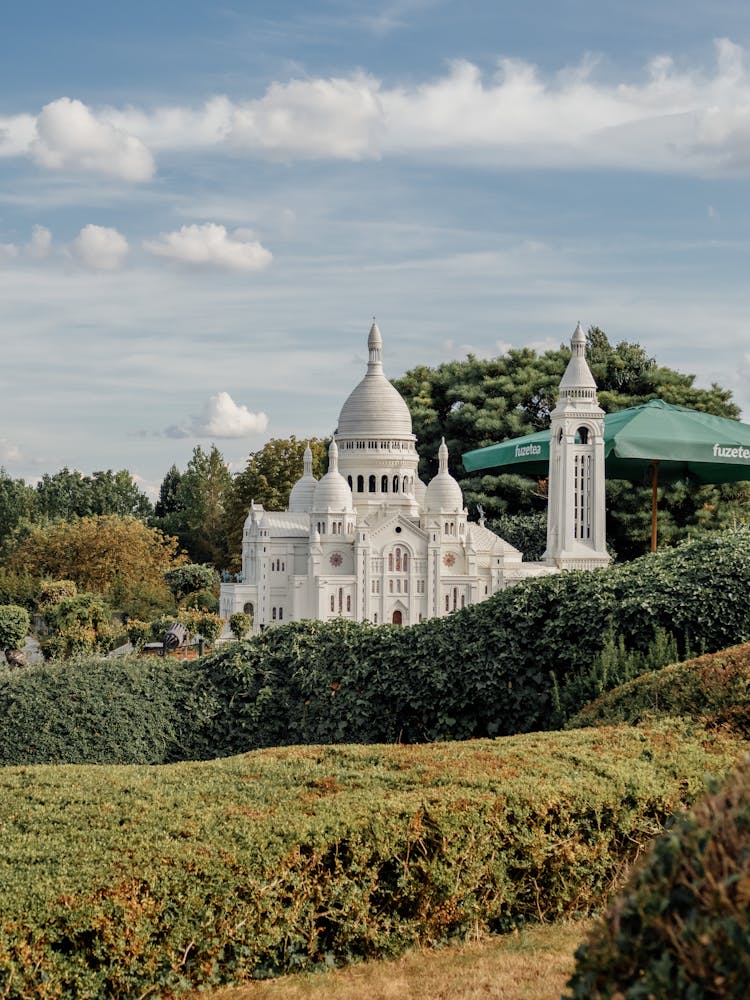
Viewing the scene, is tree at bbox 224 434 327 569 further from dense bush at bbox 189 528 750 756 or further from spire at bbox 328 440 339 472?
dense bush at bbox 189 528 750 756

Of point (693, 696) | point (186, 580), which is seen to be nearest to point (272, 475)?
point (186, 580)

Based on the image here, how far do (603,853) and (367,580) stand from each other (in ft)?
95.7

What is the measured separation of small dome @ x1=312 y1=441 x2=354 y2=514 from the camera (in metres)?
36.2

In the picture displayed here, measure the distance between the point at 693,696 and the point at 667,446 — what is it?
18.8 metres

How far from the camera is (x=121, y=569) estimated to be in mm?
45000

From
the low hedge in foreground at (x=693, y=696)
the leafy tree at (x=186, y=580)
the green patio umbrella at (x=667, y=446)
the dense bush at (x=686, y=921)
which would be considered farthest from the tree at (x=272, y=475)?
the dense bush at (x=686, y=921)

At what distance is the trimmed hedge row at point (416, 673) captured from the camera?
1190 centimetres

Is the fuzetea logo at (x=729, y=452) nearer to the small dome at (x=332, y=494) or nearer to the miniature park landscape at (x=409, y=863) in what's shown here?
the small dome at (x=332, y=494)

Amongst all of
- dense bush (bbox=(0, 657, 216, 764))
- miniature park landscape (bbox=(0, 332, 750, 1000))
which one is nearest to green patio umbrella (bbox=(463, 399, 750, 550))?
dense bush (bbox=(0, 657, 216, 764))

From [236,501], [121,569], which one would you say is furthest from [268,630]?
[236,501]

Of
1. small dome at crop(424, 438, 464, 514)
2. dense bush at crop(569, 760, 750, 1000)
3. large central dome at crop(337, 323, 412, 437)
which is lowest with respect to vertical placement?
dense bush at crop(569, 760, 750, 1000)

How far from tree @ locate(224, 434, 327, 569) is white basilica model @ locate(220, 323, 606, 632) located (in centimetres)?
1317

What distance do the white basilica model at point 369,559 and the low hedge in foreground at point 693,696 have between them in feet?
83.0

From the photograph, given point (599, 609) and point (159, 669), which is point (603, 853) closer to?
point (599, 609)
